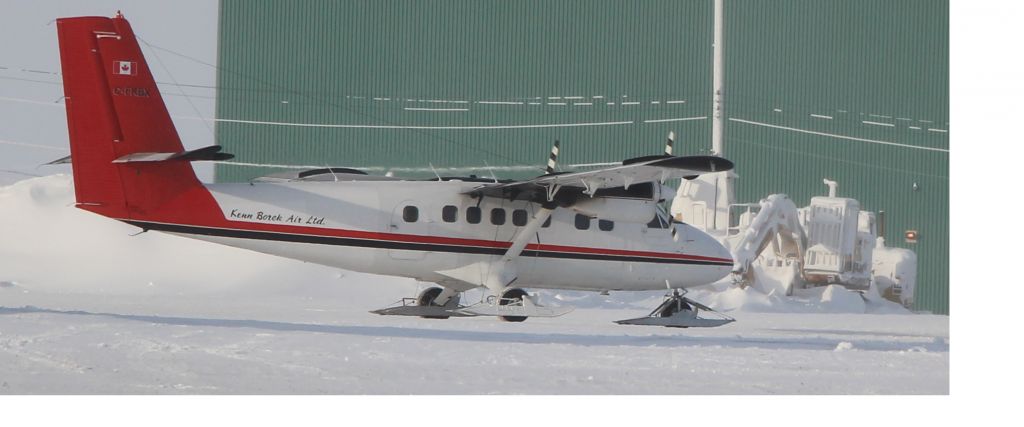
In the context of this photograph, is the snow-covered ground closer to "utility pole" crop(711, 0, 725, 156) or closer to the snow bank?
the snow bank

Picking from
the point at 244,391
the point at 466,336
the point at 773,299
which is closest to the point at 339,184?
the point at 466,336

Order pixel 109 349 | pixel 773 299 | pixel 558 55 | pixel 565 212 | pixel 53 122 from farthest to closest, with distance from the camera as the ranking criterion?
pixel 773 299 → pixel 558 55 → pixel 565 212 → pixel 53 122 → pixel 109 349

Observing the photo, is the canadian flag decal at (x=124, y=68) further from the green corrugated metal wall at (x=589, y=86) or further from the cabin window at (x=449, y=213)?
the cabin window at (x=449, y=213)

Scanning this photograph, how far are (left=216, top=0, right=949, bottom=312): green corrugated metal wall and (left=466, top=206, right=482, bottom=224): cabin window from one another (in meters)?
2.71

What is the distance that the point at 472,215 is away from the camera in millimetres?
18109

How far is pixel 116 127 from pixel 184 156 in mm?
978

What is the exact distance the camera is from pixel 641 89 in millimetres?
20266

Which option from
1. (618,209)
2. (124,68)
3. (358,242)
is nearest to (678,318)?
(618,209)

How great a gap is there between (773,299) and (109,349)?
1368 cm

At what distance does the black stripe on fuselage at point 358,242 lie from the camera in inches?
654

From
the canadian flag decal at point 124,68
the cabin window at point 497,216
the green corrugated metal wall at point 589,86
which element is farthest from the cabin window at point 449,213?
the canadian flag decal at point 124,68

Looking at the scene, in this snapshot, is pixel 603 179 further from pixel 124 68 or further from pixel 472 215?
pixel 124 68
